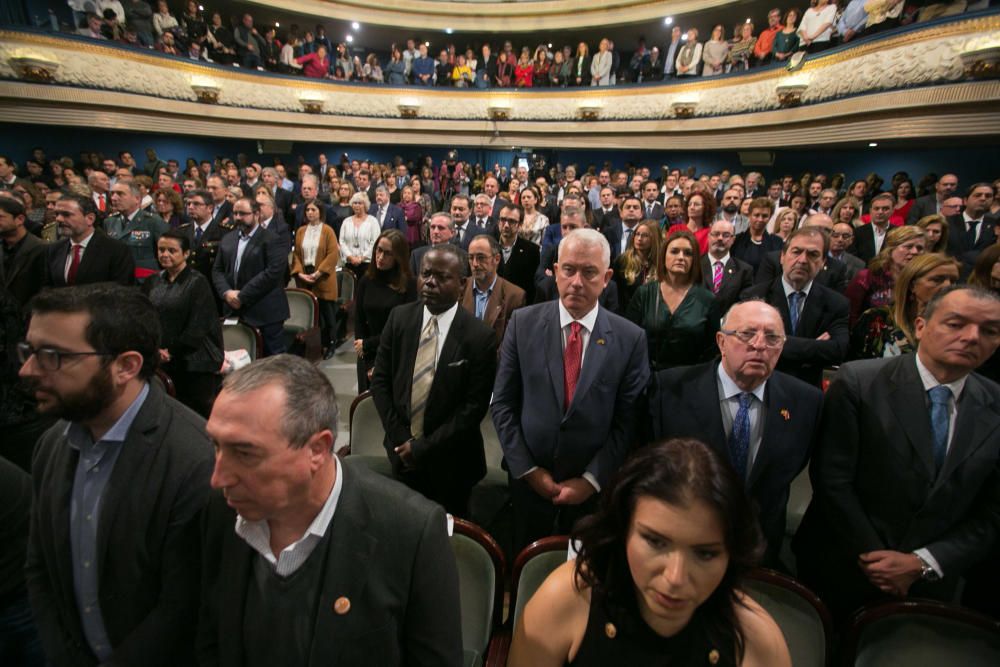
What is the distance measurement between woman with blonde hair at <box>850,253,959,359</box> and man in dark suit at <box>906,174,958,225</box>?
11.8ft

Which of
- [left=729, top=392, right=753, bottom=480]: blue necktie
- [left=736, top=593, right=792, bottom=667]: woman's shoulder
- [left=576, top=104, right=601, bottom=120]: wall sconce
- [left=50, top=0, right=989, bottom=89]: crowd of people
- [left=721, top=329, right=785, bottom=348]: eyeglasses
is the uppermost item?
[left=50, top=0, right=989, bottom=89]: crowd of people

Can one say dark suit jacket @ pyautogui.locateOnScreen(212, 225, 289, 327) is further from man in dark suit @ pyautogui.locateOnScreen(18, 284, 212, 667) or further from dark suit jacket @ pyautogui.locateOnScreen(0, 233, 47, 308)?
man in dark suit @ pyautogui.locateOnScreen(18, 284, 212, 667)

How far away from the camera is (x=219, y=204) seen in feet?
17.6

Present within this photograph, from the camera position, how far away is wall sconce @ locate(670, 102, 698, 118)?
12258 millimetres

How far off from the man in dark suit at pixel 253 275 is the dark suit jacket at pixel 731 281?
3.30m

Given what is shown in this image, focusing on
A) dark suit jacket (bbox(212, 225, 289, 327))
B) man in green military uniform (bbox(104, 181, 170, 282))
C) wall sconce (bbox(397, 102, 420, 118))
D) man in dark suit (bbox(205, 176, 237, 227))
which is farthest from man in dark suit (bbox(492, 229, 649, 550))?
wall sconce (bbox(397, 102, 420, 118))

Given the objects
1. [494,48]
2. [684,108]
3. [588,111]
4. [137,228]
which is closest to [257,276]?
[137,228]

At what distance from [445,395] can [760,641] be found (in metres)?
1.44

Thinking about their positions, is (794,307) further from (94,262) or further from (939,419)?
(94,262)

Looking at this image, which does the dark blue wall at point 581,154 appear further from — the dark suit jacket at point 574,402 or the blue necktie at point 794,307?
the dark suit jacket at point 574,402

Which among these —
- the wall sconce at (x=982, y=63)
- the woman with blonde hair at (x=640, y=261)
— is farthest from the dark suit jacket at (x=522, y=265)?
the wall sconce at (x=982, y=63)

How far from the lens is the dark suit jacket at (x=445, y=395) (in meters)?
2.16

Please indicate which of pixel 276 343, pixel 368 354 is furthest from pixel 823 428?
pixel 276 343

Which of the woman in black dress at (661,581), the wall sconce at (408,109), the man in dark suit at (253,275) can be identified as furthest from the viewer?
the wall sconce at (408,109)
